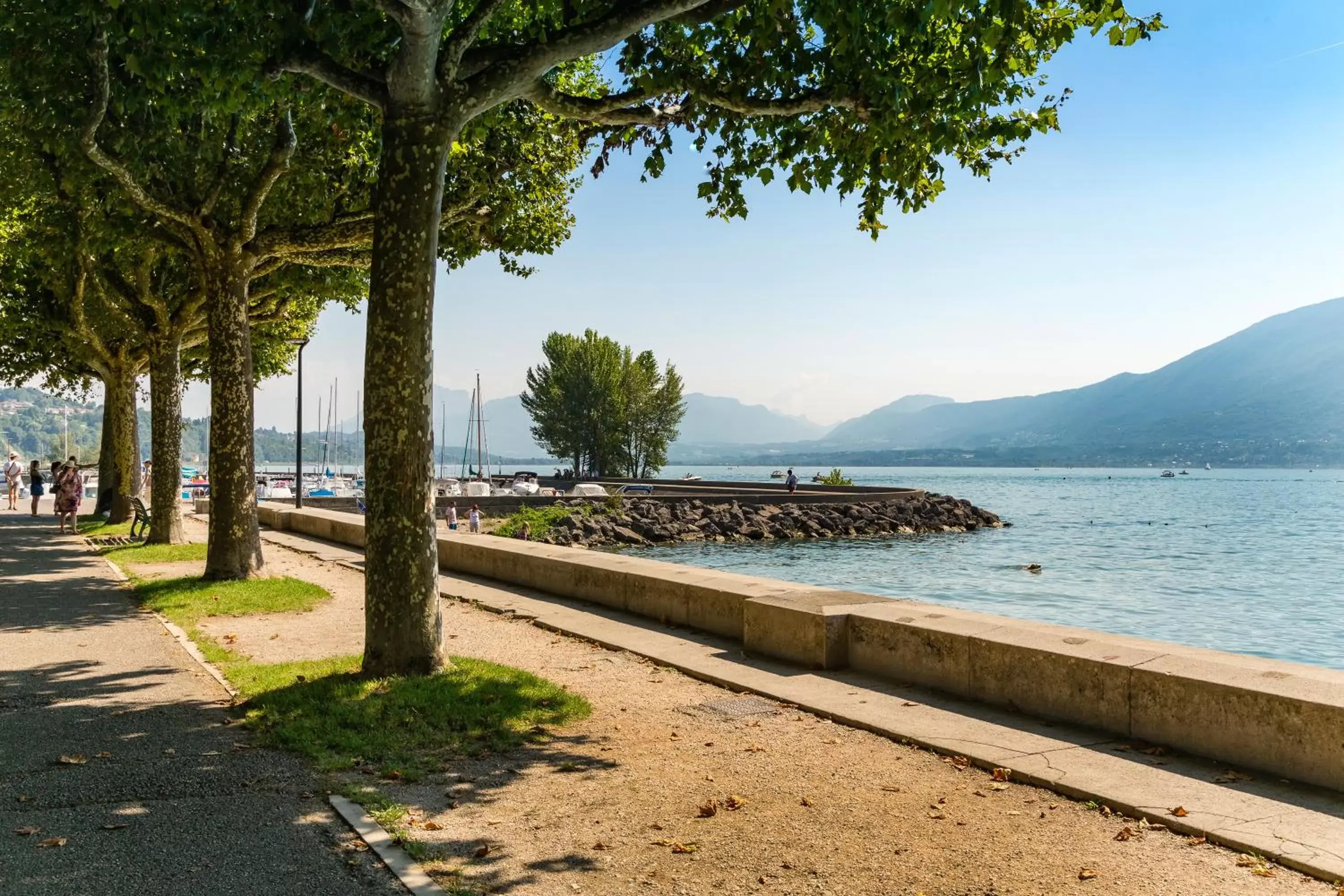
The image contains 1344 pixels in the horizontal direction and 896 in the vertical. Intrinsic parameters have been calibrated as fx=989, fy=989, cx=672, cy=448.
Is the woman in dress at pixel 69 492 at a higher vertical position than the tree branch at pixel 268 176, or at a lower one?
lower

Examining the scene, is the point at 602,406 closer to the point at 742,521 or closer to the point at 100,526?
the point at 742,521

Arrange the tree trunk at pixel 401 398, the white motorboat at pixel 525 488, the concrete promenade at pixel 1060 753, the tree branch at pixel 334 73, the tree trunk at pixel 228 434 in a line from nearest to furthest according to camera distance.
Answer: the concrete promenade at pixel 1060 753 → the tree trunk at pixel 401 398 → the tree branch at pixel 334 73 → the tree trunk at pixel 228 434 → the white motorboat at pixel 525 488

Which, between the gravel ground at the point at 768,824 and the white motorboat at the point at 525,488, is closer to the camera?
the gravel ground at the point at 768,824

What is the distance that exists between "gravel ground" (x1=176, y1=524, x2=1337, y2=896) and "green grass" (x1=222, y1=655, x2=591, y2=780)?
0.34 metres

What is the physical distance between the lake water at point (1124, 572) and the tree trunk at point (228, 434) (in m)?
16.4

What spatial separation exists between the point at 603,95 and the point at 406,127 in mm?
2386

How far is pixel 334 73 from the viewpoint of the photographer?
8375mm

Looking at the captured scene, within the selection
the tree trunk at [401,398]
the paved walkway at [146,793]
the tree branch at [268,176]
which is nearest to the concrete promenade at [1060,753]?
the tree trunk at [401,398]

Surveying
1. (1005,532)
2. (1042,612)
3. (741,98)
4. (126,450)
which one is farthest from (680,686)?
(1005,532)

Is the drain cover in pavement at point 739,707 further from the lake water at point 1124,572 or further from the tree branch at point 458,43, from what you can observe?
the lake water at point 1124,572

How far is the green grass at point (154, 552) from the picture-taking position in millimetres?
17219

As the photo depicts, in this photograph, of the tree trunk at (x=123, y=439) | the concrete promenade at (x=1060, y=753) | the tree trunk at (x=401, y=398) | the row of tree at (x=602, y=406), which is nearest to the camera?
the concrete promenade at (x=1060, y=753)

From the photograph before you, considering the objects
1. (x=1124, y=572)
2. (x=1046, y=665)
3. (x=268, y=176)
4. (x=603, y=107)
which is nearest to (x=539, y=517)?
(x=1124, y=572)

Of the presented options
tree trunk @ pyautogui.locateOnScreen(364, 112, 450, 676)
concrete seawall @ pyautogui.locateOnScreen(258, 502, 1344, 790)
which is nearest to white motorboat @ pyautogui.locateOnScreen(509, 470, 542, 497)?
concrete seawall @ pyautogui.locateOnScreen(258, 502, 1344, 790)
